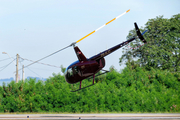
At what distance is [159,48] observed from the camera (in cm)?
4388

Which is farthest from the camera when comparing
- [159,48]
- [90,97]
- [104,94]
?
[159,48]

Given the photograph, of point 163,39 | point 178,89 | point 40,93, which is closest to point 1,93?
point 40,93

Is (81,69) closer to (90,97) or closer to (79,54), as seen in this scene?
(79,54)

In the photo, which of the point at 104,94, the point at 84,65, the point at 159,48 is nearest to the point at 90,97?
the point at 104,94

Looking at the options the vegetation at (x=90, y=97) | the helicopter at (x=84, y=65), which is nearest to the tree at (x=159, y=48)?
the vegetation at (x=90, y=97)

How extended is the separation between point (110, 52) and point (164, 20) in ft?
98.5

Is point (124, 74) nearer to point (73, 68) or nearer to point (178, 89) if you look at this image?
point (178, 89)

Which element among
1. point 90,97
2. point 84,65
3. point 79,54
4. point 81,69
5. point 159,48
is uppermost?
point 159,48

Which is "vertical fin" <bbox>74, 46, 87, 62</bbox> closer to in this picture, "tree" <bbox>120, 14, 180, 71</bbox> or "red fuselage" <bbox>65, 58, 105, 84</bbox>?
"red fuselage" <bbox>65, 58, 105, 84</bbox>

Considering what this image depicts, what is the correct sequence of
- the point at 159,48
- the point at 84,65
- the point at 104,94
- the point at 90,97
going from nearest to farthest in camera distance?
the point at 84,65 < the point at 90,97 < the point at 104,94 < the point at 159,48

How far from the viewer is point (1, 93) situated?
32.4 meters

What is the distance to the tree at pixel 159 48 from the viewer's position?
42906 millimetres

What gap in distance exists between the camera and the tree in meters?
42.9

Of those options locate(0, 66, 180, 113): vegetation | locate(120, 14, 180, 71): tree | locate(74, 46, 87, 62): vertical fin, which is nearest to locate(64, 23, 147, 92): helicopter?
locate(74, 46, 87, 62): vertical fin
